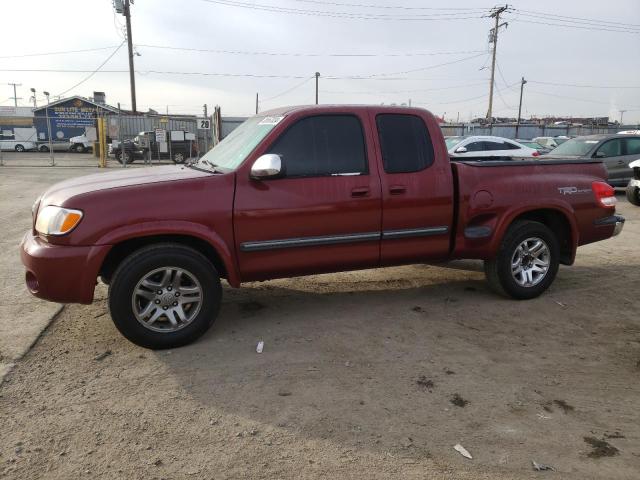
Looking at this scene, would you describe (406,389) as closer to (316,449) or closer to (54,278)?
(316,449)

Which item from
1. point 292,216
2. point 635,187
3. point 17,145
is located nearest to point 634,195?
point 635,187

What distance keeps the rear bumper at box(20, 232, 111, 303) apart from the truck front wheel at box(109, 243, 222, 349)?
167 mm

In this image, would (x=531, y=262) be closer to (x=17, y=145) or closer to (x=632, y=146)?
(x=632, y=146)

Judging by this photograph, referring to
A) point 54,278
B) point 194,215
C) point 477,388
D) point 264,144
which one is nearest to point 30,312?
point 54,278

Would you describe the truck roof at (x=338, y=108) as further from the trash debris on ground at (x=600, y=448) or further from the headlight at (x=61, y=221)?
the trash debris on ground at (x=600, y=448)

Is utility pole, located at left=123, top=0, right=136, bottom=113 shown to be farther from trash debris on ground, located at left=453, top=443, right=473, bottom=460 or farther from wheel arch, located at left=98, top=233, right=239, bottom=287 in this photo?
trash debris on ground, located at left=453, top=443, right=473, bottom=460

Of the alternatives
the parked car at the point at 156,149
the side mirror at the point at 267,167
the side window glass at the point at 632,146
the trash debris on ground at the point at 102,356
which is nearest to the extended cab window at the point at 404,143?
the side mirror at the point at 267,167

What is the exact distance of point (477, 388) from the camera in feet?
10.7

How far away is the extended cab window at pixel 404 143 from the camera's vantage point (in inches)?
170

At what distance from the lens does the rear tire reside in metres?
11.4

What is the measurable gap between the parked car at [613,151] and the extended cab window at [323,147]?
32.6ft

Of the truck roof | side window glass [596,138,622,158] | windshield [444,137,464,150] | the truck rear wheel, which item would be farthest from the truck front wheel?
side window glass [596,138,622,158]

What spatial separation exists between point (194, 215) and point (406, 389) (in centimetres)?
196

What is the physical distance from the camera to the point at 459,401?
10.2 feet
